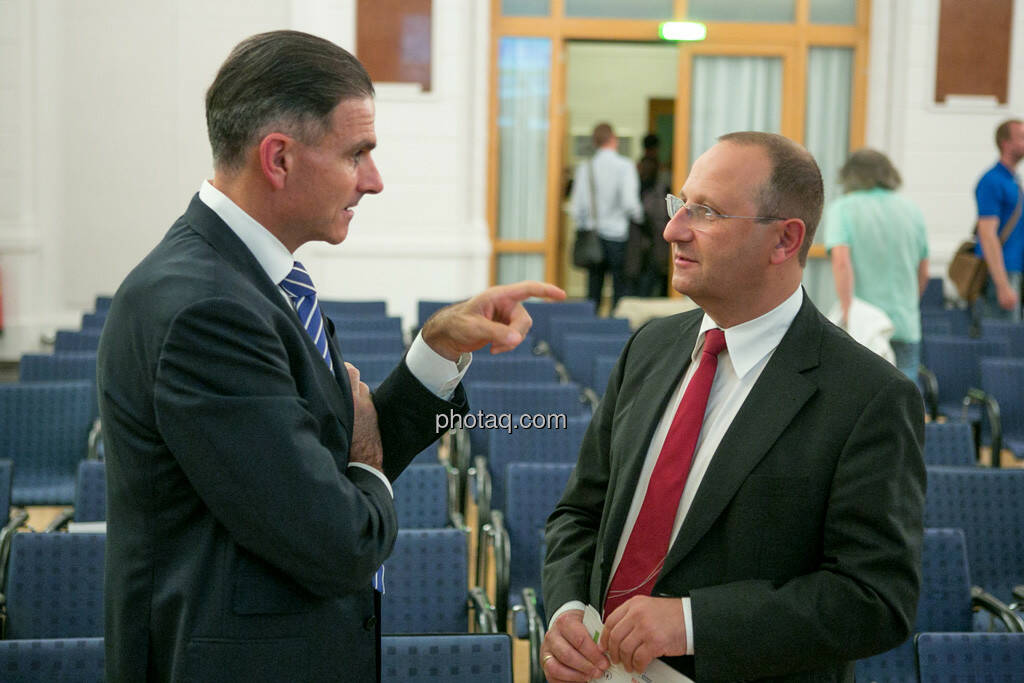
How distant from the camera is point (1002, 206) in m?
7.05

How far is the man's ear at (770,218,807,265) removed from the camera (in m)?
1.80

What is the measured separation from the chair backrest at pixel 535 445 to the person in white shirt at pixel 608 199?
539 centimetres

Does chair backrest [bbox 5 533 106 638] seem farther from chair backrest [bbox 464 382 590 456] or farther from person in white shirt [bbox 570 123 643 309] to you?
person in white shirt [bbox 570 123 643 309]

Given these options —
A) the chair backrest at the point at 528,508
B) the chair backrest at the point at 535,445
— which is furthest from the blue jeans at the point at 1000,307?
the chair backrest at the point at 528,508

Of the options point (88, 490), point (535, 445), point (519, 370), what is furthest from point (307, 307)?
point (519, 370)

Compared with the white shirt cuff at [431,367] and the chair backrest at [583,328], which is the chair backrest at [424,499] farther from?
the chair backrest at [583,328]

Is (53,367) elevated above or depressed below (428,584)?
above

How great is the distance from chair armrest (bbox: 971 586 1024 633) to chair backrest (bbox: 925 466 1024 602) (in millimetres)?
513

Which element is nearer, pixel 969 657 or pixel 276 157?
pixel 276 157

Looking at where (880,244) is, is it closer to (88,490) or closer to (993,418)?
(993,418)

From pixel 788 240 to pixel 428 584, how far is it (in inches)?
63.8

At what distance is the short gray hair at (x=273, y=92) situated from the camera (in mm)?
1433

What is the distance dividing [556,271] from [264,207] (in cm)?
884

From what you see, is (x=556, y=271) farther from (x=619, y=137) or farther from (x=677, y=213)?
(x=677, y=213)
